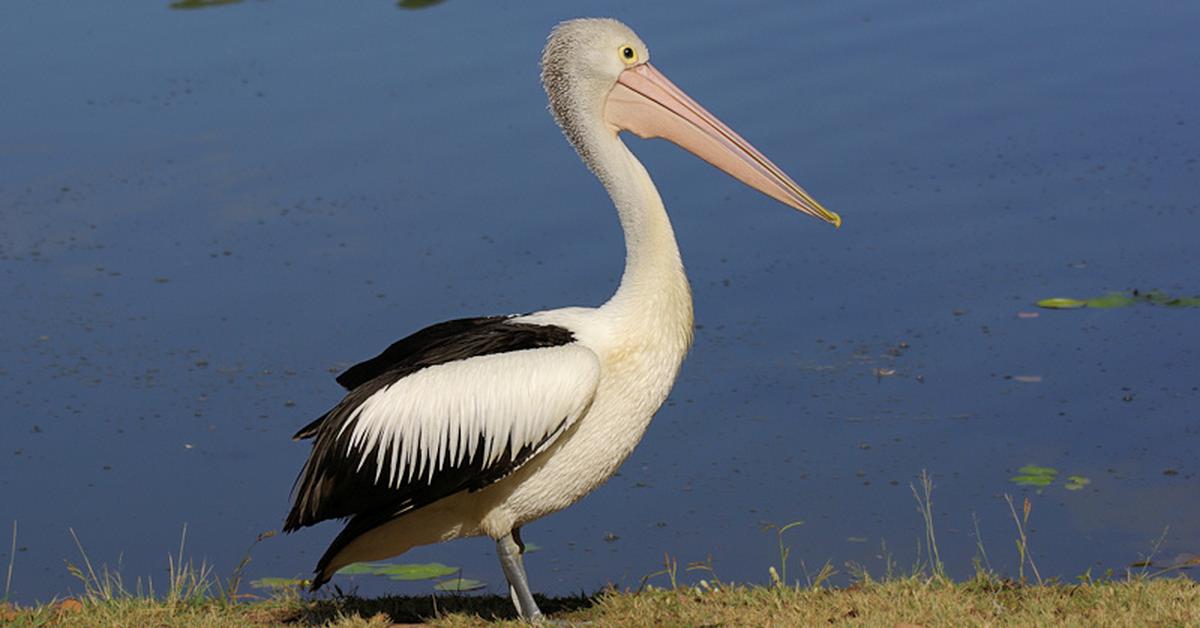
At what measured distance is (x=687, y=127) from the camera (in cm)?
505

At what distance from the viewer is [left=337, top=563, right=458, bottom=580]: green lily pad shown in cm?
590

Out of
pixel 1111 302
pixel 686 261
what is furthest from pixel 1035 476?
pixel 686 261

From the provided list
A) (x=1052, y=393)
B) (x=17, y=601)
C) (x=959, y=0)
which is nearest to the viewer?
(x=17, y=601)

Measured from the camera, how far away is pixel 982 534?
6.04 m

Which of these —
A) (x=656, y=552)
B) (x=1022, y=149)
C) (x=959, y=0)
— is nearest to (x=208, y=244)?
(x=656, y=552)

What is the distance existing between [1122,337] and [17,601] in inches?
164

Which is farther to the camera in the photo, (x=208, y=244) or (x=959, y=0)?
(x=959, y=0)

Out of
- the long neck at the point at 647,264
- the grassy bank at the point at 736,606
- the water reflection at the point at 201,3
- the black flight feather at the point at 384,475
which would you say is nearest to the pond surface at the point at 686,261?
the water reflection at the point at 201,3

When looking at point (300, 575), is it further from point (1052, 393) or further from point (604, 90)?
point (1052, 393)

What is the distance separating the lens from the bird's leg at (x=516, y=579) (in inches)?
185

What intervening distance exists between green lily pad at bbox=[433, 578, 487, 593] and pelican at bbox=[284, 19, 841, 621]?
94cm

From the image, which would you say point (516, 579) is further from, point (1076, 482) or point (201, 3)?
point (201, 3)

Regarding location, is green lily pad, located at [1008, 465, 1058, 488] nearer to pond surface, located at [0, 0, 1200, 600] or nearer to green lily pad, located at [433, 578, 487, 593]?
pond surface, located at [0, 0, 1200, 600]

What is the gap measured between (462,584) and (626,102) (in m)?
1.69
